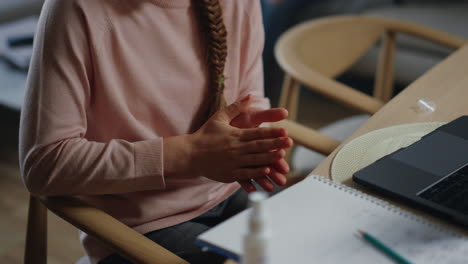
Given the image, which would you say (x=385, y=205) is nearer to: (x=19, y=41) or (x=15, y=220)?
(x=15, y=220)

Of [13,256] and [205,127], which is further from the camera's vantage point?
[13,256]

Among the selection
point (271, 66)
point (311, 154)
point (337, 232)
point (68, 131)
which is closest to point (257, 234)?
point (337, 232)

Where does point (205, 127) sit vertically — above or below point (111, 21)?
below

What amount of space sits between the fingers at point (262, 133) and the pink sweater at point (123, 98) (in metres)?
0.13

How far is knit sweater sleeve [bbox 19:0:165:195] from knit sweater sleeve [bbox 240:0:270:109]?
11.8 inches

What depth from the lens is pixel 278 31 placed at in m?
2.68

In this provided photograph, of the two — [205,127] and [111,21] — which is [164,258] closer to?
[205,127]

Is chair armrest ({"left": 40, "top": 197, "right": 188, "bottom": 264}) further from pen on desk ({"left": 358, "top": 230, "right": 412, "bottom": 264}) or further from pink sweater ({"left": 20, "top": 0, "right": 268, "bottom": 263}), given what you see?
pen on desk ({"left": 358, "top": 230, "right": 412, "bottom": 264})

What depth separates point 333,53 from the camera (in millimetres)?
1617

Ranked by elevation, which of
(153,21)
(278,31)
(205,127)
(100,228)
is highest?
(153,21)

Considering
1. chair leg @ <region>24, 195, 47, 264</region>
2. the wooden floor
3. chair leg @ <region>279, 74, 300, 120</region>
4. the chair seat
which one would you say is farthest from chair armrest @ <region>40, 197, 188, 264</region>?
the wooden floor

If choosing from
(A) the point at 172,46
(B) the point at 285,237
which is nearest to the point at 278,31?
(A) the point at 172,46

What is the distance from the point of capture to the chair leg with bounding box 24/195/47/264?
3.39ft

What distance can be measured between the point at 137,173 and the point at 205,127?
0.12 metres
